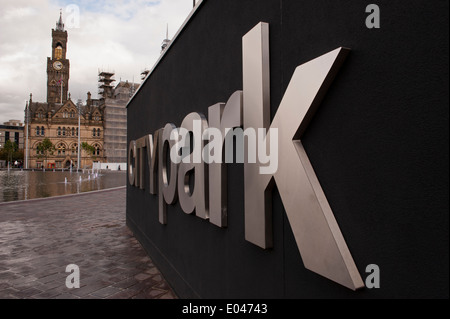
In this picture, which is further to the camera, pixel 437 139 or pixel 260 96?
pixel 260 96

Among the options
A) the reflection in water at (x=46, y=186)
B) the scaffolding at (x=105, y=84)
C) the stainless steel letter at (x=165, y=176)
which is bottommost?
the reflection in water at (x=46, y=186)

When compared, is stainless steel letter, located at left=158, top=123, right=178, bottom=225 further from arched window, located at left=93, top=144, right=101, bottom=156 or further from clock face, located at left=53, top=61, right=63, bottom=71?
clock face, located at left=53, top=61, right=63, bottom=71

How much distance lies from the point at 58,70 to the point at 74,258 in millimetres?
102911

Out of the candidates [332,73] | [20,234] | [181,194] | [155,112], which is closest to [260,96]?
[332,73]

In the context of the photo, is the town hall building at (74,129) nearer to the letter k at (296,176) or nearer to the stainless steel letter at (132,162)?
the stainless steel letter at (132,162)

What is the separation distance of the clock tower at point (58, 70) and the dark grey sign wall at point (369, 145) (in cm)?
9900

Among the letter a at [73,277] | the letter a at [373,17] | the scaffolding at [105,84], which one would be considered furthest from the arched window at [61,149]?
the letter a at [373,17]

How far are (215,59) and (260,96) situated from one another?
1.15 meters

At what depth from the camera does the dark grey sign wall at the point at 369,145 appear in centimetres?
115

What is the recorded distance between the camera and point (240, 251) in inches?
102

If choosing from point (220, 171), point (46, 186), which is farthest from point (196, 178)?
point (46, 186)

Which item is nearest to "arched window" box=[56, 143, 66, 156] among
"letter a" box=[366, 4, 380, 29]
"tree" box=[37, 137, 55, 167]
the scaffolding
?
"tree" box=[37, 137, 55, 167]
